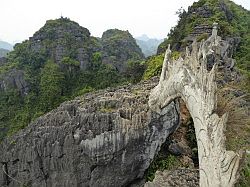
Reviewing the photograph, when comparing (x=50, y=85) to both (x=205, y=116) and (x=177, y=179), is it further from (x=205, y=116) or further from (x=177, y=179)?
(x=205, y=116)

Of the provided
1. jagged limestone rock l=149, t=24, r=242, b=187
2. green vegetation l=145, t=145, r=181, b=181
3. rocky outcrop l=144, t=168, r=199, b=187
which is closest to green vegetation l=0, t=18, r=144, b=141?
green vegetation l=145, t=145, r=181, b=181

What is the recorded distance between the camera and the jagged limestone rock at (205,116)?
5852 millimetres

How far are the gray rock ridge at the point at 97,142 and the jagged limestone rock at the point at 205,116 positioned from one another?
1.33m

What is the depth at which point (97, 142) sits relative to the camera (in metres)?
10.4

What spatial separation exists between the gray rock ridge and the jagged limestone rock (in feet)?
4.35

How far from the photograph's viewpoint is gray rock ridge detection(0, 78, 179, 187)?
10367 millimetres

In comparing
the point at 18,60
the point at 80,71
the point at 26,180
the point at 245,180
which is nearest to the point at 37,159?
the point at 26,180

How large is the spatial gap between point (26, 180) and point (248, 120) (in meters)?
7.53

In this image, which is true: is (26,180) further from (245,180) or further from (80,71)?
(80,71)

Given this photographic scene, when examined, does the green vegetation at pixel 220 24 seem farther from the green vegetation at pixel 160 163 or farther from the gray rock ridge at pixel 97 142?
the green vegetation at pixel 160 163

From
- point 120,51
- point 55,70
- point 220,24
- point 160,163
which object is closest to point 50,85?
point 55,70

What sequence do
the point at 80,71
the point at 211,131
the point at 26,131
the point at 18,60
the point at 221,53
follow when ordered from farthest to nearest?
the point at 18,60
the point at 80,71
the point at 221,53
the point at 26,131
the point at 211,131

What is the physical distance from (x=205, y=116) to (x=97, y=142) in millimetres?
4160

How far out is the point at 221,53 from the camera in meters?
17.6
